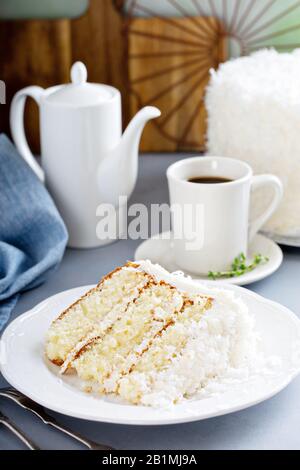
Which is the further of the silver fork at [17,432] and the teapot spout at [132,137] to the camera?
the teapot spout at [132,137]

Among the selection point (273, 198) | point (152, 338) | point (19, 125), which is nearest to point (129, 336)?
point (152, 338)

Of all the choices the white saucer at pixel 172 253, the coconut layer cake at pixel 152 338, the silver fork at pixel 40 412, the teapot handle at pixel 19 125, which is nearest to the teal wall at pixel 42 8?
the teapot handle at pixel 19 125

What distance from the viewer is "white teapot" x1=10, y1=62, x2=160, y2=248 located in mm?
1212

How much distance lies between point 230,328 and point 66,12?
0.90m

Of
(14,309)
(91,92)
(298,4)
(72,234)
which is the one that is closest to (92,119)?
(91,92)

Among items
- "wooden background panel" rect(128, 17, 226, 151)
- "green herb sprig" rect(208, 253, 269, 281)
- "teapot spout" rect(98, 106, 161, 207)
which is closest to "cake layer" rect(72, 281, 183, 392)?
"green herb sprig" rect(208, 253, 269, 281)

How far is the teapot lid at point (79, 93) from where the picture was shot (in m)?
1.21

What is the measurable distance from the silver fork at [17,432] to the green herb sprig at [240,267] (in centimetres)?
42

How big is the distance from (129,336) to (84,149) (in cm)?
42

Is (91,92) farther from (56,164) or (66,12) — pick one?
(66,12)

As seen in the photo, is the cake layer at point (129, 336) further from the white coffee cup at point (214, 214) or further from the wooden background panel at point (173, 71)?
the wooden background panel at point (173, 71)

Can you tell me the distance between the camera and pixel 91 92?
122 centimetres

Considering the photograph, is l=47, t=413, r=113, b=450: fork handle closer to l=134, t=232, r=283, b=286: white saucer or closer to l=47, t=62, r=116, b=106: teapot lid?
l=134, t=232, r=283, b=286: white saucer
